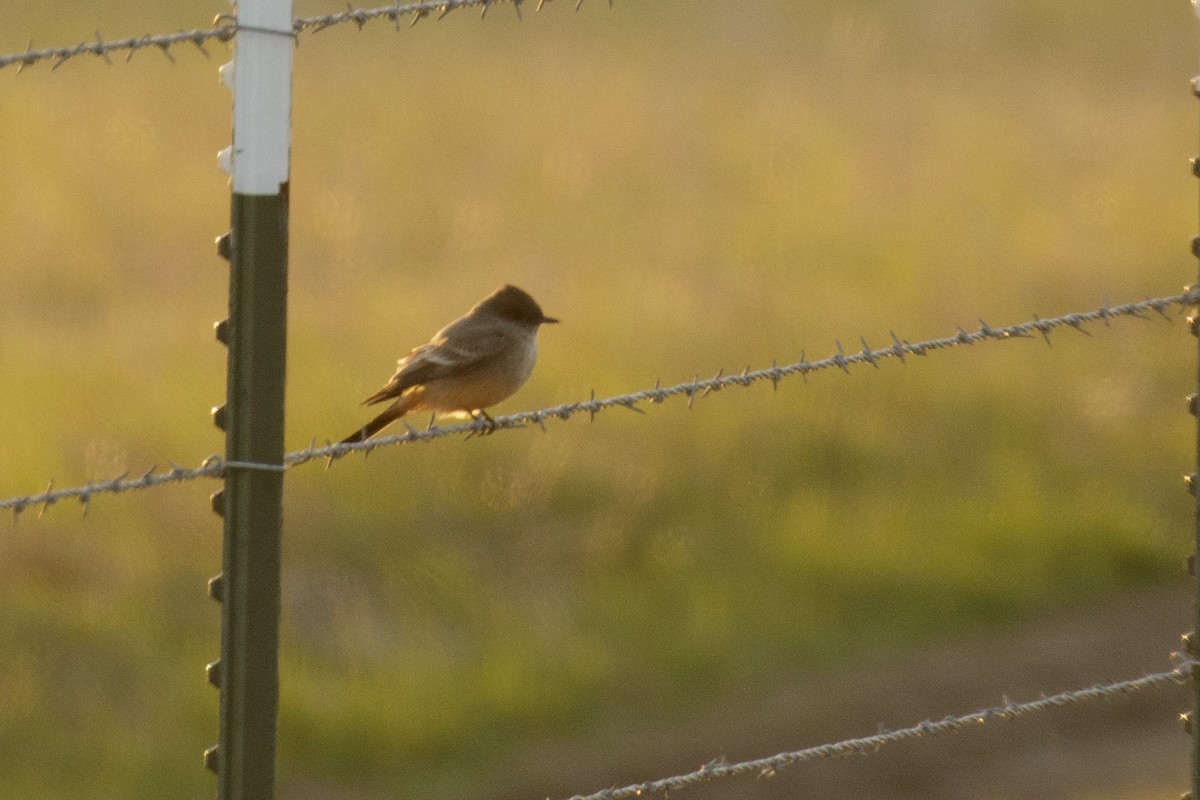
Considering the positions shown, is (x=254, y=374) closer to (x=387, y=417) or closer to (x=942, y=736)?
(x=387, y=417)

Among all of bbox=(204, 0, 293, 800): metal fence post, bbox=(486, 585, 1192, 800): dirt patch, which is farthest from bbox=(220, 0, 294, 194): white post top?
bbox=(486, 585, 1192, 800): dirt patch

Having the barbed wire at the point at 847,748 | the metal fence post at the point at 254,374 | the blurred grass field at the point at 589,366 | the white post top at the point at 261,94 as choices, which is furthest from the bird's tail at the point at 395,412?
the white post top at the point at 261,94

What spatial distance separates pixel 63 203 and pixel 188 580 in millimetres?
4007

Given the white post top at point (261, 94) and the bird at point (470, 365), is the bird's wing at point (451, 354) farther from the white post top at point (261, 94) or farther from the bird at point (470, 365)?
the white post top at point (261, 94)

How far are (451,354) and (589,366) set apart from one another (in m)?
4.37

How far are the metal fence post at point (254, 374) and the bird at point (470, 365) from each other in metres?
2.64

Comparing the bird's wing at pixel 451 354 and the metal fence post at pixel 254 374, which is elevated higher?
the bird's wing at pixel 451 354

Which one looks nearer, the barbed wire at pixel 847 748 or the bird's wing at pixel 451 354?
the barbed wire at pixel 847 748

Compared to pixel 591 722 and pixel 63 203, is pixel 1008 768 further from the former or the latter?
pixel 63 203

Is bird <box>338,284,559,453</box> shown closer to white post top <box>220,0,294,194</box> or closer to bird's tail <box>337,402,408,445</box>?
bird's tail <box>337,402,408,445</box>

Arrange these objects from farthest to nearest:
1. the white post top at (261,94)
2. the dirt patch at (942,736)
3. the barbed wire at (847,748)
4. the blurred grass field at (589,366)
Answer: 1. the blurred grass field at (589,366)
2. the dirt patch at (942,736)
3. the barbed wire at (847,748)
4. the white post top at (261,94)

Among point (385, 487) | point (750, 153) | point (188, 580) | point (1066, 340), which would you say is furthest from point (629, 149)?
point (188, 580)

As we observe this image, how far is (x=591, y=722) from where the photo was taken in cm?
776

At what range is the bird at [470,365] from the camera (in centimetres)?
597
